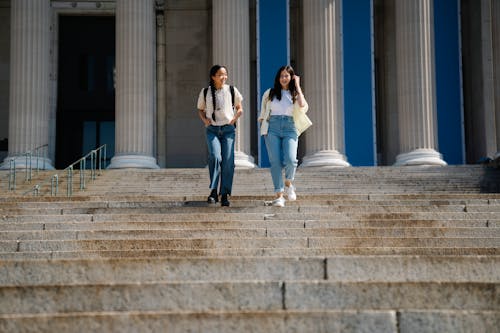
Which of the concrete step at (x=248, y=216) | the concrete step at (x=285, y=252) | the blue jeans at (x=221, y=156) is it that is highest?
the blue jeans at (x=221, y=156)

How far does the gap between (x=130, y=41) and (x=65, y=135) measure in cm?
724

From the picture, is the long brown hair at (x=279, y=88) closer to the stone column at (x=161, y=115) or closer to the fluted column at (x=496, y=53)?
the fluted column at (x=496, y=53)

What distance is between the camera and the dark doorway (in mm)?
32250

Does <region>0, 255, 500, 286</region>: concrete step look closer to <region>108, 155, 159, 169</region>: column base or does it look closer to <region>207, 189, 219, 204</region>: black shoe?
<region>207, 189, 219, 204</region>: black shoe

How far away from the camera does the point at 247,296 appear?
26.3 feet

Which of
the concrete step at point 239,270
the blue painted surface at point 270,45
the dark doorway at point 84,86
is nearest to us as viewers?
the concrete step at point 239,270

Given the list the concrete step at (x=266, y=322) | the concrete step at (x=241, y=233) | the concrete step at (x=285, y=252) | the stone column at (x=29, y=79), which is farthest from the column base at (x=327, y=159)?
the concrete step at (x=266, y=322)

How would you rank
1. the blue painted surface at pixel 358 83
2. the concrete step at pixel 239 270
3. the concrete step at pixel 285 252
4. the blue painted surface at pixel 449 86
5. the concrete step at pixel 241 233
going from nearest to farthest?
the concrete step at pixel 239 270 < the concrete step at pixel 285 252 < the concrete step at pixel 241 233 < the blue painted surface at pixel 358 83 < the blue painted surface at pixel 449 86

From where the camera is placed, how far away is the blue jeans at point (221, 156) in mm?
13539

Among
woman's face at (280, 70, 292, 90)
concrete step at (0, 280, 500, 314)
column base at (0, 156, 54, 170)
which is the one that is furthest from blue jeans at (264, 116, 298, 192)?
column base at (0, 156, 54, 170)

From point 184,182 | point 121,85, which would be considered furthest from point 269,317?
point 121,85

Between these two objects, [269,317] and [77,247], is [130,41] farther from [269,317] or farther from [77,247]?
[269,317]

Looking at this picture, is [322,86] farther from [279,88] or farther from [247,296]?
[247,296]

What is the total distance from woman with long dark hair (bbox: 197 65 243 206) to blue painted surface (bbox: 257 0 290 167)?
50.5ft
